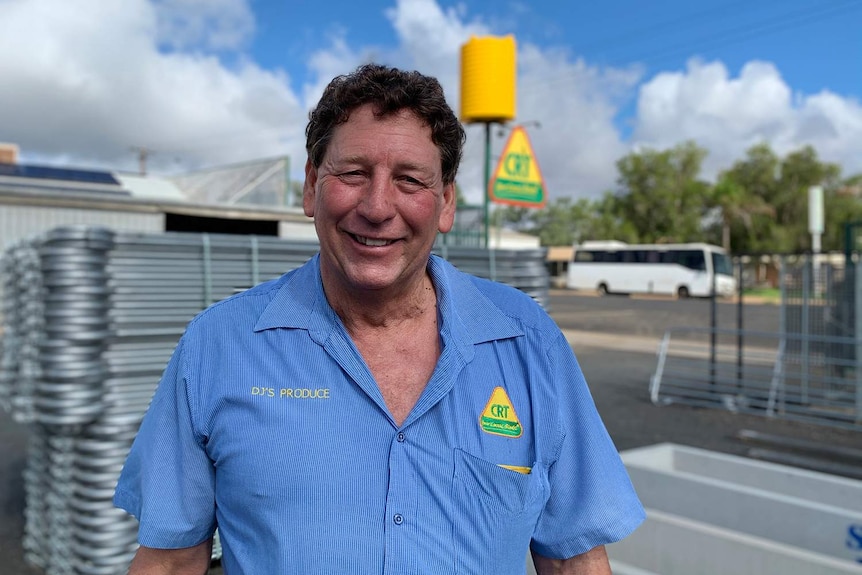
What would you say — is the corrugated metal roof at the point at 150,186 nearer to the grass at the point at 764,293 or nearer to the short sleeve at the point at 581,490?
the short sleeve at the point at 581,490

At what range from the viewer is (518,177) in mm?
8875

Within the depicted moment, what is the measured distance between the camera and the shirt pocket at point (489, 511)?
54.7 inches

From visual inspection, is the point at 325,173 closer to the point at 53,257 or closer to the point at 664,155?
the point at 53,257

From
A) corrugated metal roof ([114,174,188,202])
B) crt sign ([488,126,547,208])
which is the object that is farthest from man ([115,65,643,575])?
corrugated metal roof ([114,174,188,202])

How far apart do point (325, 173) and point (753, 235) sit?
56.5m

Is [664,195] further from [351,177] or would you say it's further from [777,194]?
[351,177]

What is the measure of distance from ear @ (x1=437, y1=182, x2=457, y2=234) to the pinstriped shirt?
9.1 inches

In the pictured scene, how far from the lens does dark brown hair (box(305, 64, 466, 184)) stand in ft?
4.76

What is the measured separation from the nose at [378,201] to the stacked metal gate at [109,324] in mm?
1825

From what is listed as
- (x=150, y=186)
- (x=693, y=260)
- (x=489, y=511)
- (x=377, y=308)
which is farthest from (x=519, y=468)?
(x=693, y=260)

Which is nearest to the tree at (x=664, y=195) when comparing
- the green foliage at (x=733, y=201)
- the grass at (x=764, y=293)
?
the green foliage at (x=733, y=201)

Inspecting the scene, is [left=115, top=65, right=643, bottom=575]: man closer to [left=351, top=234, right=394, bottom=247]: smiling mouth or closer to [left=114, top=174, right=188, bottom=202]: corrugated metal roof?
[left=351, top=234, right=394, bottom=247]: smiling mouth

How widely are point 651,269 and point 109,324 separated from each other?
39.4 meters

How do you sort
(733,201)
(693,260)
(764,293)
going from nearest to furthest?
(693,260) → (764,293) → (733,201)
